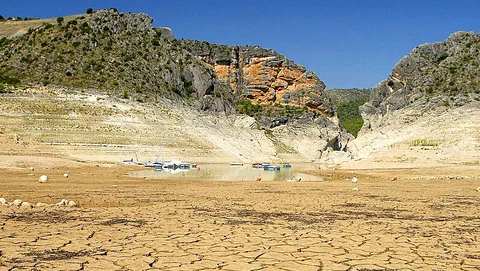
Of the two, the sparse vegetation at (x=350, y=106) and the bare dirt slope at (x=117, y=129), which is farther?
the sparse vegetation at (x=350, y=106)

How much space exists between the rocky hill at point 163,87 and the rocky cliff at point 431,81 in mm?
13195

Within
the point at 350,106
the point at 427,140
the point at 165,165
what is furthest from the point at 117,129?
the point at 350,106

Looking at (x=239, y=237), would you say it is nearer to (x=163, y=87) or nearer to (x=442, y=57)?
(x=163, y=87)

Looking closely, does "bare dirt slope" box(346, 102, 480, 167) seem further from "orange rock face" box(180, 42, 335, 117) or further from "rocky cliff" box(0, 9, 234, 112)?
"rocky cliff" box(0, 9, 234, 112)

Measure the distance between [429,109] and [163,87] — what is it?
42.2 m

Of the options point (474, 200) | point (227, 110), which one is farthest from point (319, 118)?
point (474, 200)

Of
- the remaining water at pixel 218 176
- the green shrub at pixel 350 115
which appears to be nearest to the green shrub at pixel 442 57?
the green shrub at pixel 350 115

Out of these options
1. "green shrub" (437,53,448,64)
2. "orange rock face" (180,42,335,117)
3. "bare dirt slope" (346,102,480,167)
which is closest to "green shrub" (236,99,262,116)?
"orange rock face" (180,42,335,117)

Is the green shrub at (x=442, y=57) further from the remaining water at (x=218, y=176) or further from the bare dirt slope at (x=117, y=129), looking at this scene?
the remaining water at (x=218, y=176)

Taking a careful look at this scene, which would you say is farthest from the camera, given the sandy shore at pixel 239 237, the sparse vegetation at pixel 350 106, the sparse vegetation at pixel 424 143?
the sparse vegetation at pixel 350 106

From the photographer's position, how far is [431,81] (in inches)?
3086

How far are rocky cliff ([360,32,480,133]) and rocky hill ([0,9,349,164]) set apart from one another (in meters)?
13.2

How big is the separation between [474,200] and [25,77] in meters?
69.6

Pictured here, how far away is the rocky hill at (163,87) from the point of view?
67.5m
